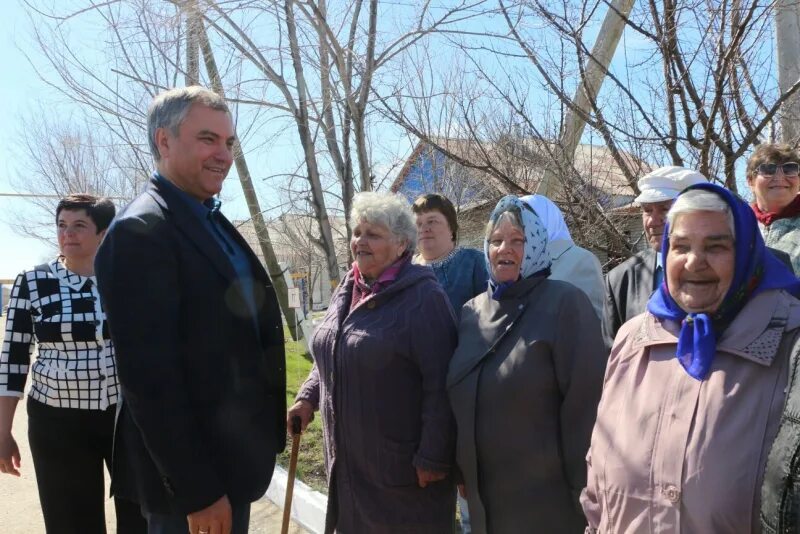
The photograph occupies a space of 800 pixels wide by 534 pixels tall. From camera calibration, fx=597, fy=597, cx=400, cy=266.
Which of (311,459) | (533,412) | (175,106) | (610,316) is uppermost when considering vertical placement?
(175,106)

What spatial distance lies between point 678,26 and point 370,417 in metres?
2.45

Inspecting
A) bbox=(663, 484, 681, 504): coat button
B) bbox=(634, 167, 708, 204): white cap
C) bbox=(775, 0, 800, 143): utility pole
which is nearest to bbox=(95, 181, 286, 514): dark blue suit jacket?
bbox=(663, 484, 681, 504): coat button

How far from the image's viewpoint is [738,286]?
5.62ft

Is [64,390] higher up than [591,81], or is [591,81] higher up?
[591,81]

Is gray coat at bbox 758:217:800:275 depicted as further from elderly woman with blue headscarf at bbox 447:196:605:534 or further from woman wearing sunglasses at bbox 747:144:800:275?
elderly woman with blue headscarf at bbox 447:196:605:534

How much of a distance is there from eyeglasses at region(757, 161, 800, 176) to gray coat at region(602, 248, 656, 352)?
697 millimetres

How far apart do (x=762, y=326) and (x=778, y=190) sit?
68.1 inches

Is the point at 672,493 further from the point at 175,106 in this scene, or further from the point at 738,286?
the point at 175,106

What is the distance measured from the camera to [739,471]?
1.52m

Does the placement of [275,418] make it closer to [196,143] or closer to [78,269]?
[196,143]

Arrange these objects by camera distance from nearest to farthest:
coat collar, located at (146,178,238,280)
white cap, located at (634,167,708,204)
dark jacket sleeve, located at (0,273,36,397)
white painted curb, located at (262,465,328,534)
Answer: coat collar, located at (146,178,238,280), white cap, located at (634,167,708,204), dark jacket sleeve, located at (0,273,36,397), white painted curb, located at (262,465,328,534)

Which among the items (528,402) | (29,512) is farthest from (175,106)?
(29,512)

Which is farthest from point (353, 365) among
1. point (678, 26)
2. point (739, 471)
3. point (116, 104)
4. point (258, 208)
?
point (116, 104)

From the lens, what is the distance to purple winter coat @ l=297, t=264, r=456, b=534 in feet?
8.29
